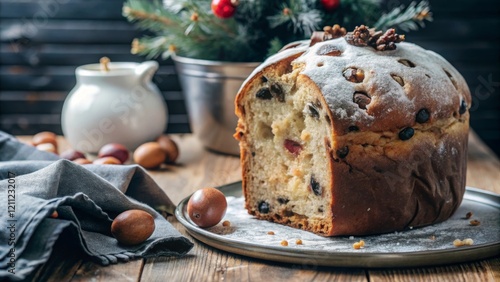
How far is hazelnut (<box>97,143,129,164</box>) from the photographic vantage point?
257 centimetres

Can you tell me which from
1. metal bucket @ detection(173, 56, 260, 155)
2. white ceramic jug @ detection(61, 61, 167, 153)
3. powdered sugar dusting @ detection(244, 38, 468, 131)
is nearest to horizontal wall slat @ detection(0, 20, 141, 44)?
white ceramic jug @ detection(61, 61, 167, 153)

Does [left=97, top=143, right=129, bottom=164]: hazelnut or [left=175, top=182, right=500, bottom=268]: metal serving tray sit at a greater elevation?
[left=175, top=182, right=500, bottom=268]: metal serving tray

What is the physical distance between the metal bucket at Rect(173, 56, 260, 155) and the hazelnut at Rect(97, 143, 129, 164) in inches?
12.8

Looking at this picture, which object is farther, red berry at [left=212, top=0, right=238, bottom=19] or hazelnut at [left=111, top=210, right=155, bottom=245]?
red berry at [left=212, top=0, right=238, bottom=19]

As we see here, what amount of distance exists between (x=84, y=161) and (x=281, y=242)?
34.7 inches

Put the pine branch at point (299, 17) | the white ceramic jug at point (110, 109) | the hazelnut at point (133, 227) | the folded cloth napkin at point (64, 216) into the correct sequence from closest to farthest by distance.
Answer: the folded cloth napkin at point (64, 216)
the hazelnut at point (133, 227)
the pine branch at point (299, 17)
the white ceramic jug at point (110, 109)

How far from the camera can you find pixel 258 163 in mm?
1977

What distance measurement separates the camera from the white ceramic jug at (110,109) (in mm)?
2719

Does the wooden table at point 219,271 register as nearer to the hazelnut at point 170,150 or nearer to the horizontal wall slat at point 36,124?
the hazelnut at point 170,150

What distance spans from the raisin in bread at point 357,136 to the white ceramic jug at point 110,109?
0.89 metres

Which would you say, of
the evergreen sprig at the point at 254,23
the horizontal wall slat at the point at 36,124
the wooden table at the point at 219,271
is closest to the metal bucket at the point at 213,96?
the evergreen sprig at the point at 254,23

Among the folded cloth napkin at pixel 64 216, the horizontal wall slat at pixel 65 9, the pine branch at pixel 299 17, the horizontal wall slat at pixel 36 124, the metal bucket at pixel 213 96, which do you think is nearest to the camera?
the folded cloth napkin at pixel 64 216

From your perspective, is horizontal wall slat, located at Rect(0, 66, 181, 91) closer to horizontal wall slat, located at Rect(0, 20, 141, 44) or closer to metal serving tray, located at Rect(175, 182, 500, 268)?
horizontal wall slat, located at Rect(0, 20, 141, 44)

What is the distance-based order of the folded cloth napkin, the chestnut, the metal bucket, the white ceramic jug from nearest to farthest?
1. the folded cloth napkin
2. the chestnut
3. the metal bucket
4. the white ceramic jug
